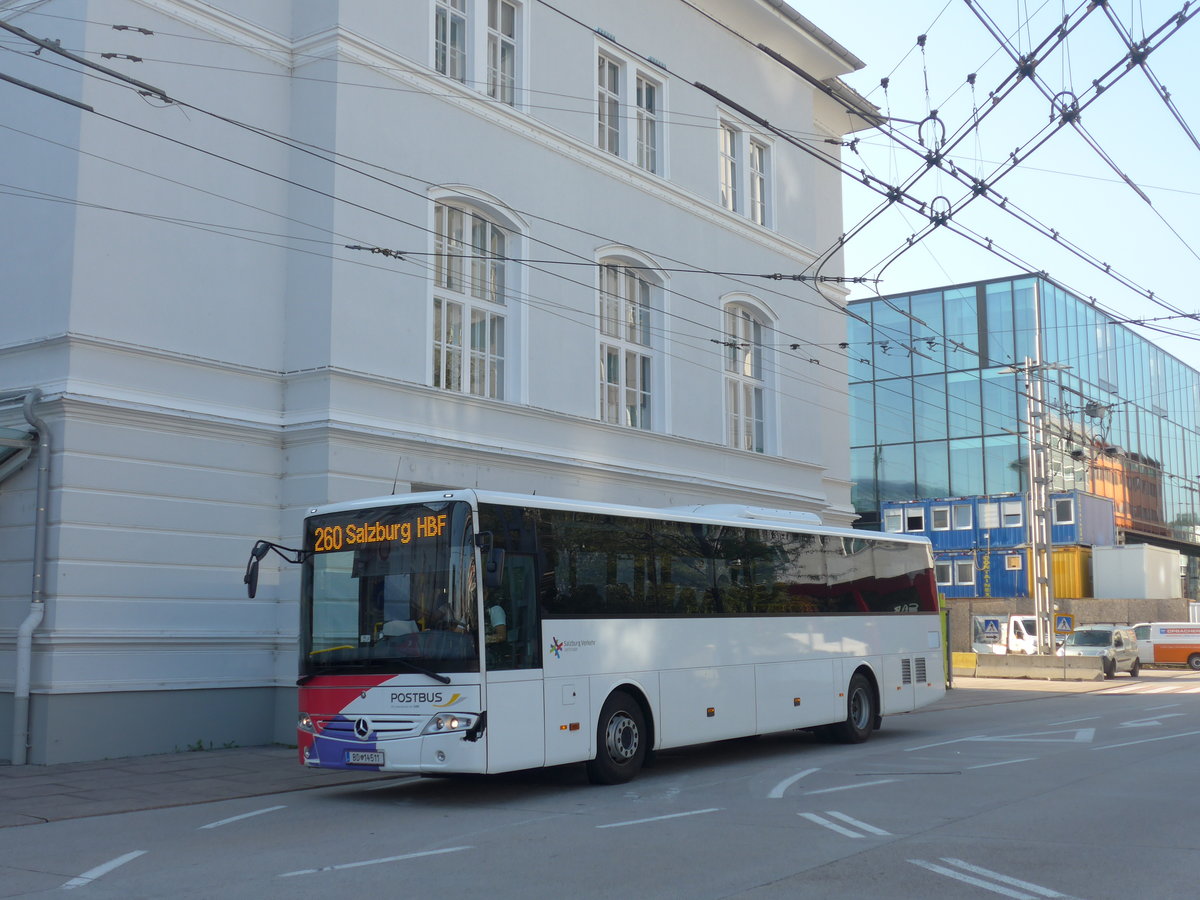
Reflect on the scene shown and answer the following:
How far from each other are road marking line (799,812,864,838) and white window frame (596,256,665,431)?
510 inches

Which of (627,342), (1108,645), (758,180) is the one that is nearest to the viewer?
(627,342)

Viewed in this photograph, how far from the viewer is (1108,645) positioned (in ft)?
127

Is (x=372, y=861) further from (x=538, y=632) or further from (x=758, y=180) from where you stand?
(x=758, y=180)

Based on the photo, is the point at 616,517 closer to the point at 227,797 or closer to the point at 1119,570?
the point at 227,797

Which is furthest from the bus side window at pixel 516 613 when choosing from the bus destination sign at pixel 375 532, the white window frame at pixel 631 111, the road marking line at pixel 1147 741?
the white window frame at pixel 631 111

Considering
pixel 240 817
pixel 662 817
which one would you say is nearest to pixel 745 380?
pixel 662 817

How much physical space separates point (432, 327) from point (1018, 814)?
1199 cm

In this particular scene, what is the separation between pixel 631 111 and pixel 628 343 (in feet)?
14.8

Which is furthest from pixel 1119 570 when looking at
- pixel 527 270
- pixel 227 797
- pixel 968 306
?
pixel 227 797

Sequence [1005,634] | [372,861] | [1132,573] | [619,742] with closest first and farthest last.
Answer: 1. [372,861]
2. [619,742]
3. [1005,634]
4. [1132,573]

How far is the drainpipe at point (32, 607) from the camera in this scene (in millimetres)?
14898

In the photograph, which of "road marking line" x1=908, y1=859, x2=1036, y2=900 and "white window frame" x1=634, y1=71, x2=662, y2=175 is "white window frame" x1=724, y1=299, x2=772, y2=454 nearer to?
"white window frame" x1=634, y1=71, x2=662, y2=175

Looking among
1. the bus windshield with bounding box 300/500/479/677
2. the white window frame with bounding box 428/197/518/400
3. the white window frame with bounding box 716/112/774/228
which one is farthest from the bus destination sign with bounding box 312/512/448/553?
the white window frame with bounding box 716/112/774/228

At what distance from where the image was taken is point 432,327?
19.6 meters
